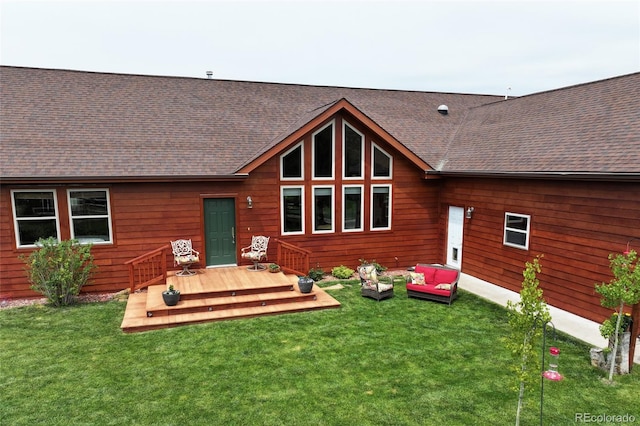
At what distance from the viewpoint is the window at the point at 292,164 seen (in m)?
11.0

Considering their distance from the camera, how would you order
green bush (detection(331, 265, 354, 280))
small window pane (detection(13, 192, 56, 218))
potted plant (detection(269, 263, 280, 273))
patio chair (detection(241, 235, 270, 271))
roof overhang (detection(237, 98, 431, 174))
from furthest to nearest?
green bush (detection(331, 265, 354, 280)) → patio chair (detection(241, 235, 270, 271)) → roof overhang (detection(237, 98, 431, 174)) → potted plant (detection(269, 263, 280, 273)) → small window pane (detection(13, 192, 56, 218))

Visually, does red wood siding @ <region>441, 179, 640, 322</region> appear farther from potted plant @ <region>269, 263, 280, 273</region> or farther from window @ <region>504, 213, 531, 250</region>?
potted plant @ <region>269, 263, 280, 273</region>

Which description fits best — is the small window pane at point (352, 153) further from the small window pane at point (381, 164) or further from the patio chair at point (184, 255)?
the patio chair at point (184, 255)

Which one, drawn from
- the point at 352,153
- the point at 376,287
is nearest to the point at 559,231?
the point at 376,287

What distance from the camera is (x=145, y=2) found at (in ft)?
38.3

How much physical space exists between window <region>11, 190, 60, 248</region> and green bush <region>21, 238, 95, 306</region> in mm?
400

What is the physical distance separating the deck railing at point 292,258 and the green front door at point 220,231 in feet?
4.25

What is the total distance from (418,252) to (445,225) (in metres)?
1.19

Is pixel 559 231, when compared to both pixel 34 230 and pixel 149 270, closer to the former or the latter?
pixel 149 270

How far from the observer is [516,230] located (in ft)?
32.3

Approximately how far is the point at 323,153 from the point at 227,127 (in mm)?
3128

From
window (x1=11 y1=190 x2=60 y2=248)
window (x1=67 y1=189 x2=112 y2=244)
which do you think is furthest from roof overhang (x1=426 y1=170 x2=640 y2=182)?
window (x1=11 y1=190 x2=60 y2=248)

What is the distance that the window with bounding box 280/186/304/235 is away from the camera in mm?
11125

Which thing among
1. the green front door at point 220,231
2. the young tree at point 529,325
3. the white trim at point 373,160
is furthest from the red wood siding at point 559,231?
the green front door at point 220,231
